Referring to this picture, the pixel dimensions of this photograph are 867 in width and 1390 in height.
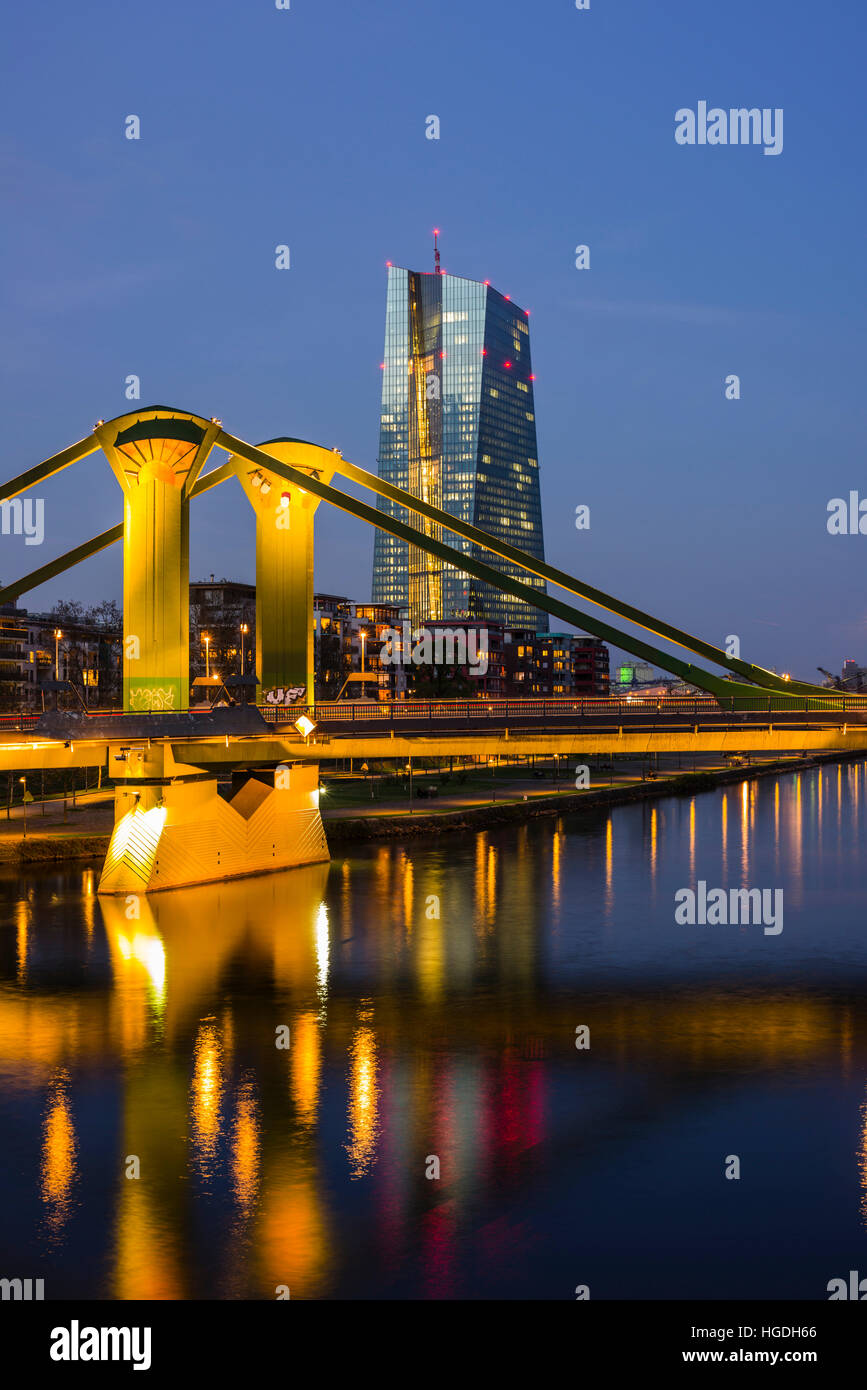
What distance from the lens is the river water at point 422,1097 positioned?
Answer: 19969mm

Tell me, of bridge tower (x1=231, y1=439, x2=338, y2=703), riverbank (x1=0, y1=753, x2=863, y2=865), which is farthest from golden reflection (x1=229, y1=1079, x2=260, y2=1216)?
riverbank (x1=0, y1=753, x2=863, y2=865)

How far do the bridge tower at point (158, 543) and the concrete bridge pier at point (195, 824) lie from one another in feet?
13.6

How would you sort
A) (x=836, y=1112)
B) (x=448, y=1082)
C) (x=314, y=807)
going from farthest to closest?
1. (x=314, y=807)
2. (x=448, y=1082)
3. (x=836, y=1112)

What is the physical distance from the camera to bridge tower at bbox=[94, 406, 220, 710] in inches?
2062

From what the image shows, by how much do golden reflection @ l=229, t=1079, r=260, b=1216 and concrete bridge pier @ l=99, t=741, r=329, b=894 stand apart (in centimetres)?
2198

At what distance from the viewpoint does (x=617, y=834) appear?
269ft

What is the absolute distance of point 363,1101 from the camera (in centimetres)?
2717

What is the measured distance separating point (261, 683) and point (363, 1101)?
35.2m

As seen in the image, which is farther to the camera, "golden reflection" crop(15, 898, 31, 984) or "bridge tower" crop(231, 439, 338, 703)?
"bridge tower" crop(231, 439, 338, 703)

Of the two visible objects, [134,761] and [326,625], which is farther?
[326,625]
